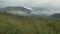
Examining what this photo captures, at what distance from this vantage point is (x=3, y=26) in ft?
19.4

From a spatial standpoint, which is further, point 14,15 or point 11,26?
point 14,15

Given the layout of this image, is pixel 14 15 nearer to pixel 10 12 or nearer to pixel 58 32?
pixel 10 12

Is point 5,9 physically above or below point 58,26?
above

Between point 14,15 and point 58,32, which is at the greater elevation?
point 14,15

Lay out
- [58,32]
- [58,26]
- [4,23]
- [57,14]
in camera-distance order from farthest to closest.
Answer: [57,14]
[58,26]
[58,32]
[4,23]

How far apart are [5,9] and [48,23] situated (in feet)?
6.63

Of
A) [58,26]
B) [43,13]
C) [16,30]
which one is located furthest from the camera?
[43,13]

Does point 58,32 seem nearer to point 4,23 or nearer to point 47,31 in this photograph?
point 47,31

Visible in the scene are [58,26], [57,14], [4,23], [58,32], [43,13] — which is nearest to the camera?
[4,23]

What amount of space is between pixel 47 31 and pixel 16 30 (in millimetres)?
986

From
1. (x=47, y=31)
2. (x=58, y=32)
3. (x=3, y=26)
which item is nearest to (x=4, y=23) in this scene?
(x=3, y=26)

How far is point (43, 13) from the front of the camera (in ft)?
27.2

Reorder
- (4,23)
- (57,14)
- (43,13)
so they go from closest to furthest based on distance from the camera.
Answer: (4,23) < (43,13) < (57,14)

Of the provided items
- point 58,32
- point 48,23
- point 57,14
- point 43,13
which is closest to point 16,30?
point 58,32
